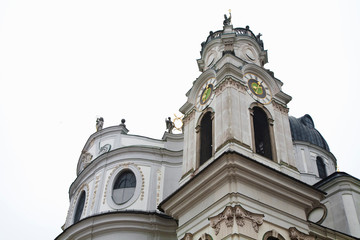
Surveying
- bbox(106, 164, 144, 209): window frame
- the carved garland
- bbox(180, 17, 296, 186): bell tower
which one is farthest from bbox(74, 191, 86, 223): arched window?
the carved garland

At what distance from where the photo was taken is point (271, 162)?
1650cm

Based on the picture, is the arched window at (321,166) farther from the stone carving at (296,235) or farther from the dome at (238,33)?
the stone carving at (296,235)

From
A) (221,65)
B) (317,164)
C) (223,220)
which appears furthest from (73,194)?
(317,164)

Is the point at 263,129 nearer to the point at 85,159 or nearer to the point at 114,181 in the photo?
the point at 114,181

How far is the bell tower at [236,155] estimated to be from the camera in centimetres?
1425

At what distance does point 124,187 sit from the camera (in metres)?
21.7

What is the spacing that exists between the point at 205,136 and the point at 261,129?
2371 millimetres

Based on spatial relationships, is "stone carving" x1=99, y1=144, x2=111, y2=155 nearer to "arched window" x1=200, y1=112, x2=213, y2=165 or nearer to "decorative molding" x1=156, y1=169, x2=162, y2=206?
"decorative molding" x1=156, y1=169, x2=162, y2=206

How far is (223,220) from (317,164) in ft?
63.9

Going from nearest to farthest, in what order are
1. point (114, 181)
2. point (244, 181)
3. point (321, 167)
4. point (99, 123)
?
point (244, 181)
point (114, 181)
point (99, 123)
point (321, 167)

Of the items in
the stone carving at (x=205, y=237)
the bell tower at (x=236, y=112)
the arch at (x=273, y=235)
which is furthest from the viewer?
the bell tower at (x=236, y=112)

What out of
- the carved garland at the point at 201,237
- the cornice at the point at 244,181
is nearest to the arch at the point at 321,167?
the cornice at the point at 244,181

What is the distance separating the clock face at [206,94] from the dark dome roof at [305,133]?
14.4m

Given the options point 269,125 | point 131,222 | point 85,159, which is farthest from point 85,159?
point 269,125
